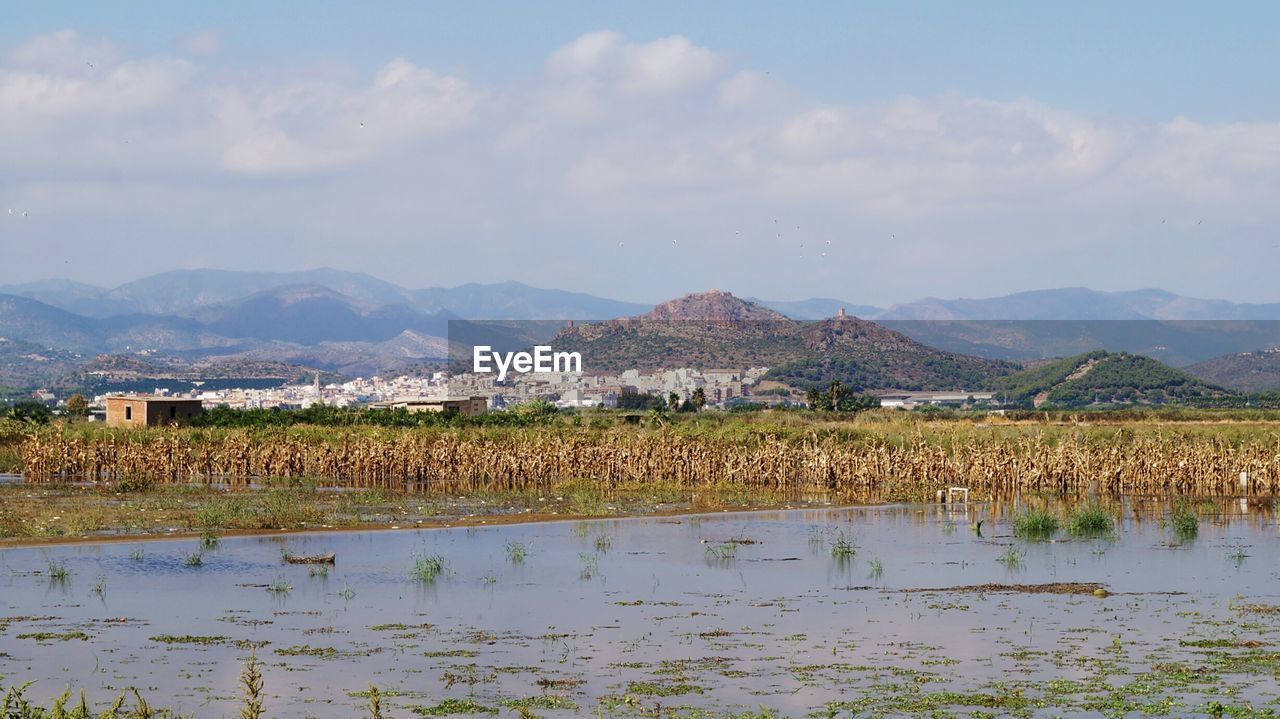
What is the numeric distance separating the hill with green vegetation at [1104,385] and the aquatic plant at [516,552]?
426ft

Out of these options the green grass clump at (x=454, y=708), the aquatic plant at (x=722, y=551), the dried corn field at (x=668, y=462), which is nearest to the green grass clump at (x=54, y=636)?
the green grass clump at (x=454, y=708)

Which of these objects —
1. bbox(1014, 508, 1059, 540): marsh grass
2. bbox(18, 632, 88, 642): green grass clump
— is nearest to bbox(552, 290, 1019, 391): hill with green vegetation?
bbox(1014, 508, 1059, 540): marsh grass

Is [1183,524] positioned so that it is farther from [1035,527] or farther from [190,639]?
[190,639]

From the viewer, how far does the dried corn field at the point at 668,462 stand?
44594 mm

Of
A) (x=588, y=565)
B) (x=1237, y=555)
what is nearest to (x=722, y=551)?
(x=588, y=565)

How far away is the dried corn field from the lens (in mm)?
44594

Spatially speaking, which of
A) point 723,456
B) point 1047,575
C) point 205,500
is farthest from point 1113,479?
point 205,500

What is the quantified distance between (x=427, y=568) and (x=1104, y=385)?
146725 mm

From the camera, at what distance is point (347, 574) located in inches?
1011

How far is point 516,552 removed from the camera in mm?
28500

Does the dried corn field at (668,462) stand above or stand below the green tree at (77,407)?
below

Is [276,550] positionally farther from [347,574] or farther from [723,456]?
[723,456]

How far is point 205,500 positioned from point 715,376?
135 m

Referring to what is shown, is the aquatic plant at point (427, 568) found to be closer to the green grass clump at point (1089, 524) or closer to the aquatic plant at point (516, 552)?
the aquatic plant at point (516, 552)
